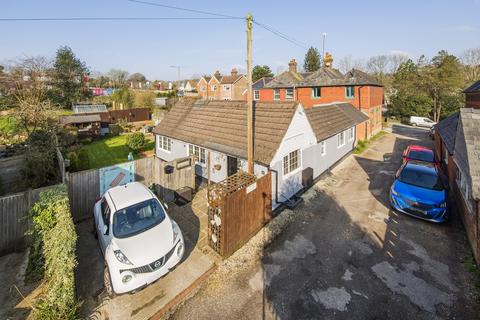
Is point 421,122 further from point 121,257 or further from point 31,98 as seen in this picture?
point 31,98

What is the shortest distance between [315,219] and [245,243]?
12.2 feet

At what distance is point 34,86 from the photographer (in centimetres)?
2306

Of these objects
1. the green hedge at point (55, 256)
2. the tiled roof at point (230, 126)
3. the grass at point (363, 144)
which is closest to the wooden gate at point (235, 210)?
the tiled roof at point (230, 126)

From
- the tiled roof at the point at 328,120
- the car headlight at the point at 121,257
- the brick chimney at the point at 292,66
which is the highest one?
the brick chimney at the point at 292,66

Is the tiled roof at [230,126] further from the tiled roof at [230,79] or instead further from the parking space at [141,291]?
the tiled roof at [230,79]

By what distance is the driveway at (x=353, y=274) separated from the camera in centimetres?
636

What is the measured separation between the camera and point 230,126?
1338cm

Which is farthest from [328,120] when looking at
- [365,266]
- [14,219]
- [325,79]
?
[14,219]

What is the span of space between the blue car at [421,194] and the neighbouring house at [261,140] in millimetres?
4557

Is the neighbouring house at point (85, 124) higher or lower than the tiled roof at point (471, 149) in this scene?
higher

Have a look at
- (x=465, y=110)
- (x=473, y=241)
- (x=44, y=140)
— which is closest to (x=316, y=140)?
(x=465, y=110)

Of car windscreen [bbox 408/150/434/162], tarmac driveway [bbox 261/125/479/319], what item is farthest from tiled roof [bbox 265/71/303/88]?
tarmac driveway [bbox 261/125/479/319]

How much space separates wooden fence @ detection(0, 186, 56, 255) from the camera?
26.7 ft

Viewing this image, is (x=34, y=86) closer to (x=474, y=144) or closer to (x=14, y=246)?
(x=14, y=246)
